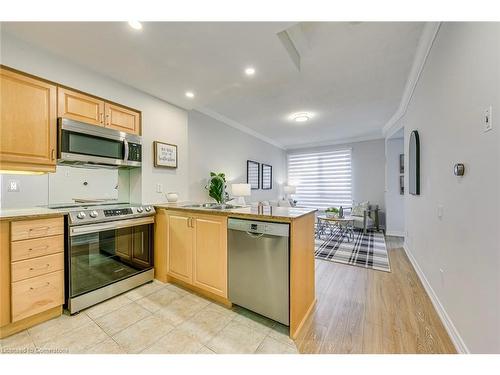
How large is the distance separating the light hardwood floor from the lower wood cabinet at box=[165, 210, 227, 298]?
Result: 0.89m

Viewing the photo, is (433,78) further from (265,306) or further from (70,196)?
(70,196)

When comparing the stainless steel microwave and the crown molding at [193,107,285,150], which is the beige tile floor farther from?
the crown molding at [193,107,285,150]

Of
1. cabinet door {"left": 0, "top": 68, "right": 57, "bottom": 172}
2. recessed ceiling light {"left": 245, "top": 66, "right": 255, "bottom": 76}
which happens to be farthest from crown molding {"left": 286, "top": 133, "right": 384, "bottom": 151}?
cabinet door {"left": 0, "top": 68, "right": 57, "bottom": 172}

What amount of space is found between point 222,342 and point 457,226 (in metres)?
1.91

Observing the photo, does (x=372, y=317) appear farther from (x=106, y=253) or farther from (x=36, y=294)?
(x=36, y=294)

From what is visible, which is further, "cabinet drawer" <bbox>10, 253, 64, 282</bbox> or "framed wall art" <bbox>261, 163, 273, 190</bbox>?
"framed wall art" <bbox>261, 163, 273, 190</bbox>

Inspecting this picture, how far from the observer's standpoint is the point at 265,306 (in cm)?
167

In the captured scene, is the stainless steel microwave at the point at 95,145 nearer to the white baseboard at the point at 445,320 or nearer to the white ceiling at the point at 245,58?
the white ceiling at the point at 245,58

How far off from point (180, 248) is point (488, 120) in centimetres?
260

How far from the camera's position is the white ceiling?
1690 mm

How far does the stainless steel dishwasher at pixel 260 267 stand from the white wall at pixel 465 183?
1.09 meters

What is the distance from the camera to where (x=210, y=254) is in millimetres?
2014

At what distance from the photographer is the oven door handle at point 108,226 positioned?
1827 mm
